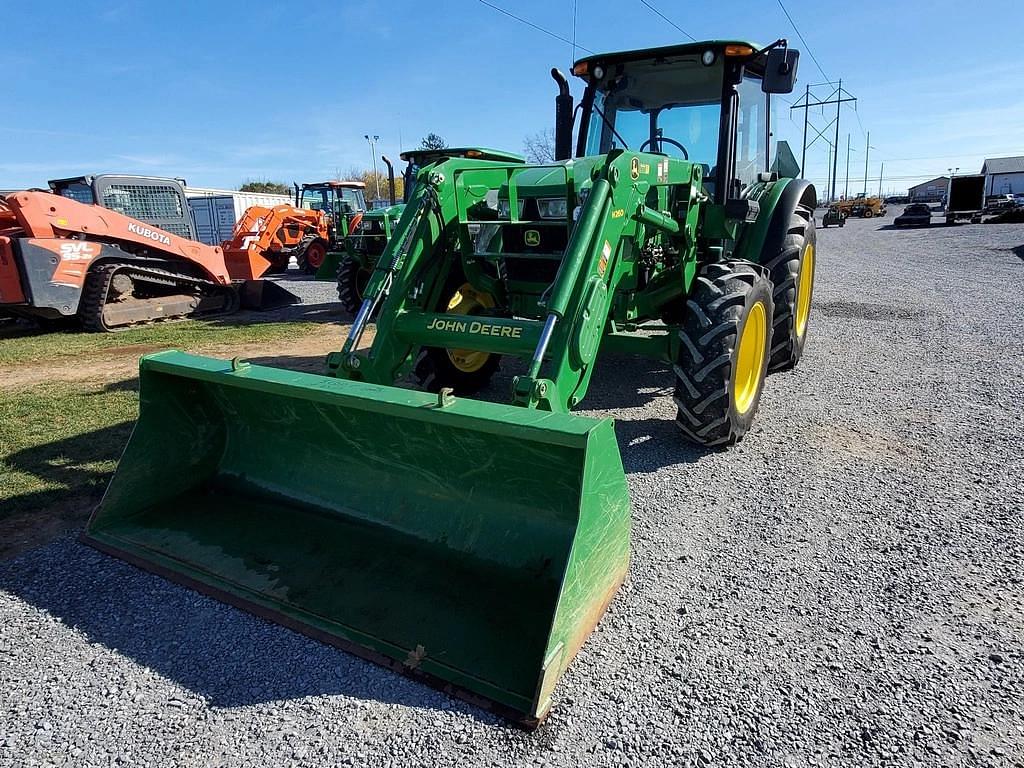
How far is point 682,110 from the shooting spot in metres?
5.42

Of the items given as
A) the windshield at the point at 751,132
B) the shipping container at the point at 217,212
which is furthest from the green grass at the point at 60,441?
the shipping container at the point at 217,212

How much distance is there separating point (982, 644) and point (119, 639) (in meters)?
3.30

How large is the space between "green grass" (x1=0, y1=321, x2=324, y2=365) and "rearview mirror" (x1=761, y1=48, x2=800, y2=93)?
6.63 meters

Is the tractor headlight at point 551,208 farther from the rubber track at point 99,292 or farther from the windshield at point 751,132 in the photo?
the rubber track at point 99,292

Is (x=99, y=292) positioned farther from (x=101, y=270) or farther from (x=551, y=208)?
(x=551, y=208)

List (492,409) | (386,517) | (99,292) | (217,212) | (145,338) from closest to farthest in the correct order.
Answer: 1. (492,409)
2. (386,517)
3. (145,338)
4. (99,292)
5. (217,212)

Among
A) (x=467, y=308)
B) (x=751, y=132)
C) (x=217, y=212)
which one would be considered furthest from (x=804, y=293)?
(x=217, y=212)

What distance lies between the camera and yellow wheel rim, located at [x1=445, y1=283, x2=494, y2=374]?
4.83m

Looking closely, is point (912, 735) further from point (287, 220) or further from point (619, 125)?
point (287, 220)

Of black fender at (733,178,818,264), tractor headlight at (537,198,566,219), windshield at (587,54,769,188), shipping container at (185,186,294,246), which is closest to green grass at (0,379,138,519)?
tractor headlight at (537,198,566,219)

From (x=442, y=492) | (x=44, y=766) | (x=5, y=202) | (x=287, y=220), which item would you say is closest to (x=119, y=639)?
(x=44, y=766)

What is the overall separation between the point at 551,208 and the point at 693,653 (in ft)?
10.0

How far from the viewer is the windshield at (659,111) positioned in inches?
207

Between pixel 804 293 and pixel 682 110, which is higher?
pixel 682 110
